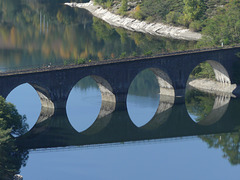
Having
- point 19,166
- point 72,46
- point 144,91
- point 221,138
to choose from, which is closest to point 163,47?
point 72,46

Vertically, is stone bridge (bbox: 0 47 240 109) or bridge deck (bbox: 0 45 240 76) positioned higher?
bridge deck (bbox: 0 45 240 76)

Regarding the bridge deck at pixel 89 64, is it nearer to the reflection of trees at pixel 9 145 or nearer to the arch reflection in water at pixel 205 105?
the arch reflection in water at pixel 205 105

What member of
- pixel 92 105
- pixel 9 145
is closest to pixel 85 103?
pixel 92 105

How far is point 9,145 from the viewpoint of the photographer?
87188 mm

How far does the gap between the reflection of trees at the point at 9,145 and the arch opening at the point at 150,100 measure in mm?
28750

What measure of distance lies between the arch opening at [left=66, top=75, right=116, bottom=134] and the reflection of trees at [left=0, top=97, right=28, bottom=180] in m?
18.3

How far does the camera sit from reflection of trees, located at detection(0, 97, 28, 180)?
8388 cm

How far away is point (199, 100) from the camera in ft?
438

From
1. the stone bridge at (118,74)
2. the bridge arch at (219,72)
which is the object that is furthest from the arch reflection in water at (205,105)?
the stone bridge at (118,74)

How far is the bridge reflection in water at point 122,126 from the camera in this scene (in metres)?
104

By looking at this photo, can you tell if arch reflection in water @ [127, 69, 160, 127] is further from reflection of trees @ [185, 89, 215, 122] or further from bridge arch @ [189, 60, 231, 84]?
bridge arch @ [189, 60, 231, 84]

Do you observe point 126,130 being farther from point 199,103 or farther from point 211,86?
point 211,86

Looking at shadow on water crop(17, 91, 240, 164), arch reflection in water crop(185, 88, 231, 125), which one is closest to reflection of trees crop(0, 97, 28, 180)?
shadow on water crop(17, 91, 240, 164)

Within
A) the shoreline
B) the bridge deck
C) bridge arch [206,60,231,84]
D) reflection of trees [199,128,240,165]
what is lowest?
reflection of trees [199,128,240,165]
